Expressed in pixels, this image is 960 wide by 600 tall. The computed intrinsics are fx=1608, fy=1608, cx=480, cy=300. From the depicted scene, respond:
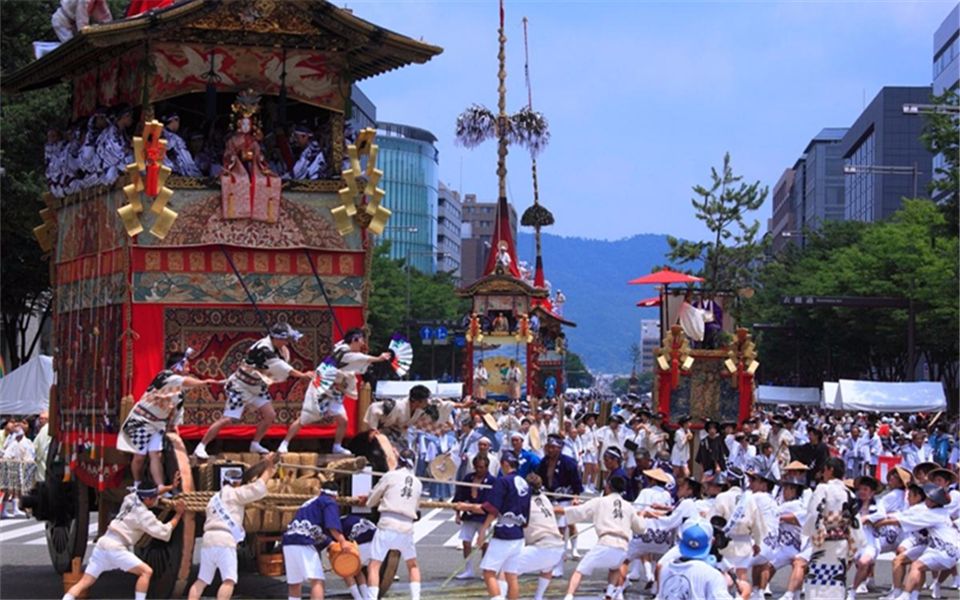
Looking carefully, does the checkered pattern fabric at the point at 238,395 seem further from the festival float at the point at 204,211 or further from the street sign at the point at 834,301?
the street sign at the point at 834,301

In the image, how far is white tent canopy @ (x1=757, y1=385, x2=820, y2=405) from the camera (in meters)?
75.6

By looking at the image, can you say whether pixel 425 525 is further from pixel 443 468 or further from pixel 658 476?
pixel 658 476

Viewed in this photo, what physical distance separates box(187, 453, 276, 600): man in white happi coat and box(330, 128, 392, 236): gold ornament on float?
11.9 feet

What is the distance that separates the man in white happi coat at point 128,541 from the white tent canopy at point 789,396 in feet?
204

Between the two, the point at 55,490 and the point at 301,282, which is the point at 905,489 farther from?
the point at 55,490

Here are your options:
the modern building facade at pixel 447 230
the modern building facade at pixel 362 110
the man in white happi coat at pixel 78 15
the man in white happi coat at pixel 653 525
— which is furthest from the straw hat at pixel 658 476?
the modern building facade at pixel 447 230

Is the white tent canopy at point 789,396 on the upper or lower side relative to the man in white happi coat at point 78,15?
lower

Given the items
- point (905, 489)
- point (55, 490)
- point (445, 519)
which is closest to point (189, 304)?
point (55, 490)

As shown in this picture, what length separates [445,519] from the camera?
30.0m

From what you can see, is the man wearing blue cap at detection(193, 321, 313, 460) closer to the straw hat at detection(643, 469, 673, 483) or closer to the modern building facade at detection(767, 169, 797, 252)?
the straw hat at detection(643, 469, 673, 483)

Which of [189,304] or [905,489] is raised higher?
[189,304]

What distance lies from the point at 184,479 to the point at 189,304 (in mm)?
2130

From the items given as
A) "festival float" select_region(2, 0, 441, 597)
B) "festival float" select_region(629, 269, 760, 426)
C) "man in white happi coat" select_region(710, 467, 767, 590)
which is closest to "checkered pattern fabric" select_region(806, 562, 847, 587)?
"man in white happi coat" select_region(710, 467, 767, 590)

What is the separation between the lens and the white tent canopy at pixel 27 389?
120 feet
